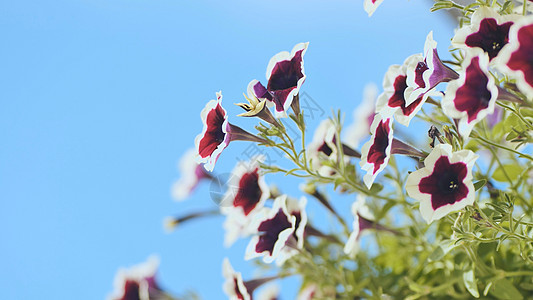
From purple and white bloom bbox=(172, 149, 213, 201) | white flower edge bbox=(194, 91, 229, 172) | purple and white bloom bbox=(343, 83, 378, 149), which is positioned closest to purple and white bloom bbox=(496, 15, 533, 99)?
white flower edge bbox=(194, 91, 229, 172)

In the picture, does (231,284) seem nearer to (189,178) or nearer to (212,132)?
(212,132)

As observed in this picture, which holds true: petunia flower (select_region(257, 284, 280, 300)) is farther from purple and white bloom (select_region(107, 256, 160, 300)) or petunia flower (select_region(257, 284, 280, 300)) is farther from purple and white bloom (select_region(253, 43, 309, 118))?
purple and white bloom (select_region(253, 43, 309, 118))

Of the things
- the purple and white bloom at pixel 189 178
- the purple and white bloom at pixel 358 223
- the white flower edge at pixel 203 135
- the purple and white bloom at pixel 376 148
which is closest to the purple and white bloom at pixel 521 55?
the purple and white bloom at pixel 376 148

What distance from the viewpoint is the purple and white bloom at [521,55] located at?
0.43m

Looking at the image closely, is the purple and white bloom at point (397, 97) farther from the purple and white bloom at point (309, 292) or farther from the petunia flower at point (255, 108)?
the purple and white bloom at point (309, 292)

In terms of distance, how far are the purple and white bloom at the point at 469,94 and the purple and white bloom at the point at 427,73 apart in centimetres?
3

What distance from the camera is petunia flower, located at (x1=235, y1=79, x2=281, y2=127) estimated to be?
58 centimetres

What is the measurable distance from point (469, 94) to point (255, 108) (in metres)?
0.21

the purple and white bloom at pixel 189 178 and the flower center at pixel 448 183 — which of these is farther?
the purple and white bloom at pixel 189 178

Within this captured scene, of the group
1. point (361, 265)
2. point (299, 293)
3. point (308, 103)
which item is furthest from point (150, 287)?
point (308, 103)

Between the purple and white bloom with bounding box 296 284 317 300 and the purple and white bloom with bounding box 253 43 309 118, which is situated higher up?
the purple and white bloom with bounding box 253 43 309 118

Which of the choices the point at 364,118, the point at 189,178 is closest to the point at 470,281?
the point at 364,118

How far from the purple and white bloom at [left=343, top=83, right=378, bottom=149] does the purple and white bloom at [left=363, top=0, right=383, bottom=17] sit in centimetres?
45

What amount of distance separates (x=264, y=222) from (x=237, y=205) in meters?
0.05
